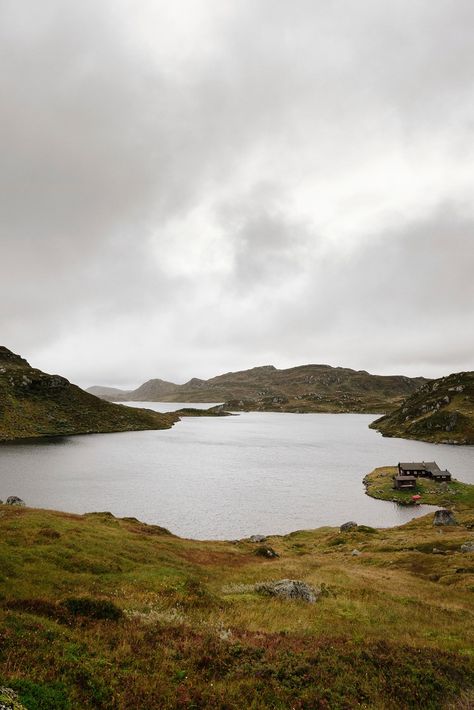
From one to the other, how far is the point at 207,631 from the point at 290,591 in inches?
518

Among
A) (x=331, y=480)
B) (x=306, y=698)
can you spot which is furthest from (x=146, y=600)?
(x=331, y=480)

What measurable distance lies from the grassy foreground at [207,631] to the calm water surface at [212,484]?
39.7 m

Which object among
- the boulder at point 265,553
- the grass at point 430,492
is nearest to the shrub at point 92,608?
the boulder at point 265,553

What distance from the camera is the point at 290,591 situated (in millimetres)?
31875

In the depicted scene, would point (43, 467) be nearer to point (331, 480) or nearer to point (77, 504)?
point (77, 504)

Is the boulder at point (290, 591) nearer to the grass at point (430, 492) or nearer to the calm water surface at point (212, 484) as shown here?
the calm water surface at point (212, 484)

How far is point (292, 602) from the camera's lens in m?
30.3

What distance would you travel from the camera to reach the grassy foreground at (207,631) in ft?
47.8

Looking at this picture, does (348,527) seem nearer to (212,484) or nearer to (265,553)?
(265,553)

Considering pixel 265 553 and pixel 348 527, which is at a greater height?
pixel 265 553

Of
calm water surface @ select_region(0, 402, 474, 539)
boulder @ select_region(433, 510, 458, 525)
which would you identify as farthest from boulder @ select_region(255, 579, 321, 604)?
boulder @ select_region(433, 510, 458, 525)

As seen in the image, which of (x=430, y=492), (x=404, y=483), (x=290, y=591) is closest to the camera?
(x=290, y=591)

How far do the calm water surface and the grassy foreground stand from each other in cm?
3972

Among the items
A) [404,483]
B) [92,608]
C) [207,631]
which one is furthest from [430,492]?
[92,608]
